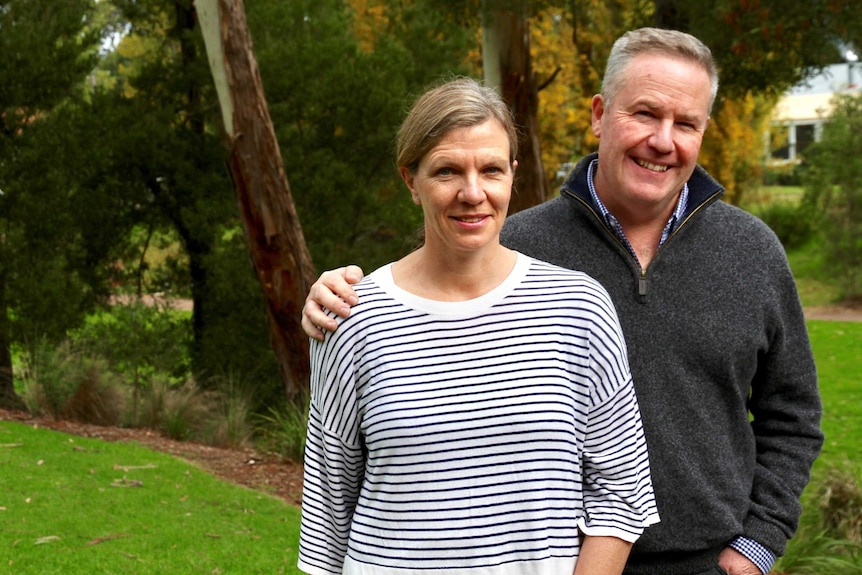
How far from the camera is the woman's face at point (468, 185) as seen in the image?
2.09 meters

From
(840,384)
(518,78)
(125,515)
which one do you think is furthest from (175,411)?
(840,384)

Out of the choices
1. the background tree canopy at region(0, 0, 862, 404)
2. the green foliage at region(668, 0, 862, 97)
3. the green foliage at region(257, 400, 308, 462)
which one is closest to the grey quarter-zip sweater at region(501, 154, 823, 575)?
the green foliage at region(668, 0, 862, 97)

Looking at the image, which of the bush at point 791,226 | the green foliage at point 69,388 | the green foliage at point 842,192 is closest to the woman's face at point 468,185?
the green foliage at point 69,388

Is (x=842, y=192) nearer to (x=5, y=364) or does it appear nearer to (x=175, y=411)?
(x=175, y=411)

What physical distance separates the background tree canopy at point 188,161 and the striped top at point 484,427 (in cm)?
842

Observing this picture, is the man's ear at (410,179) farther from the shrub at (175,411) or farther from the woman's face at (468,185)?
the shrub at (175,411)

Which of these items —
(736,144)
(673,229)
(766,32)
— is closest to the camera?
(673,229)

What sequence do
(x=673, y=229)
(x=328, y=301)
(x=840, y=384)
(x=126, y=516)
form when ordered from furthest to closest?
(x=840, y=384) < (x=126, y=516) < (x=673, y=229) < (x=328, y=301)

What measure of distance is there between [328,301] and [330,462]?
0.33 m

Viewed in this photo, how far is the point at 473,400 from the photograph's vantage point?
203cm

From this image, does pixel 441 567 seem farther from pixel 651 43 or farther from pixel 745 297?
pixel 651 43

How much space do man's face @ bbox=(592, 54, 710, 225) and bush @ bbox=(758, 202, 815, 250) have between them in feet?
78.0

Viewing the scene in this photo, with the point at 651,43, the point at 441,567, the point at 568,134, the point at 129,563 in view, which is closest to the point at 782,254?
the point at 651,43

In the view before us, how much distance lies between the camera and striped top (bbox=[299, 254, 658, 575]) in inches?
79.7
